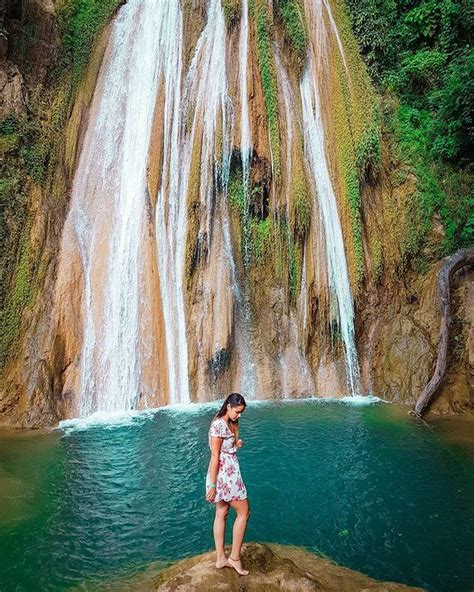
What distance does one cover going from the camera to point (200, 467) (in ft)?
25.7

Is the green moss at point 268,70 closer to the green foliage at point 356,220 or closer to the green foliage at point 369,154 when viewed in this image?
the green foliage at point 356,220

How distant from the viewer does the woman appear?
4113 mm

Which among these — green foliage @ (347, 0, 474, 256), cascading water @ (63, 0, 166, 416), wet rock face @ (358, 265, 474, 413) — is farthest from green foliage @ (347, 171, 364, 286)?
cascading water @ (63, 0, 166, 416)

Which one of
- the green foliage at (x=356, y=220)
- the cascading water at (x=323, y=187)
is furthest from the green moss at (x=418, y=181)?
the cascading water at (x=323, y=187)

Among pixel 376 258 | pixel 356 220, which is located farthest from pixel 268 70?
pixel 376 258

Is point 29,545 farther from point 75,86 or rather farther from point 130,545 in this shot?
point 75,86

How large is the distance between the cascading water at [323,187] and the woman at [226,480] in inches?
384

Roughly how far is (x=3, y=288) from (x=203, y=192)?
19.5 feet

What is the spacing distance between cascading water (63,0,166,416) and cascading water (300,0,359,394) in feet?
16.5

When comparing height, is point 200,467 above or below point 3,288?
below

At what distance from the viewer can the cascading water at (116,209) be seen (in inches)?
475

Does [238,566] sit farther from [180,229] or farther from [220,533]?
[180,229]

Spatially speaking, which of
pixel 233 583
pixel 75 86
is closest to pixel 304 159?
pixel 75 86

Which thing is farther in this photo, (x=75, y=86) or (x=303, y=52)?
(x=303, y=52)
